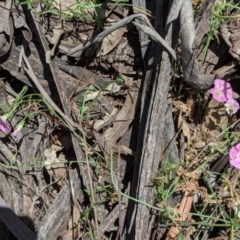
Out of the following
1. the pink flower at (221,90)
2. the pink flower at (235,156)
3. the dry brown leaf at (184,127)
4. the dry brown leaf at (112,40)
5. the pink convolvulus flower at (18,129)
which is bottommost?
the pink flower at (235,156)

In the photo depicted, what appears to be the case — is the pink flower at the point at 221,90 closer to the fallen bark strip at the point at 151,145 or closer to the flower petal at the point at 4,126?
the fallen bark strip at the point at 151,145

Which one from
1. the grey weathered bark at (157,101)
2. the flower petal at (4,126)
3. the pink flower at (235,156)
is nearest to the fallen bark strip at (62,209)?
the grey weathered bark at (157,101)

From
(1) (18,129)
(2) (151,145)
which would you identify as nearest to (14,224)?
(1) (18,129)

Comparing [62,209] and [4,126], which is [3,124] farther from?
[62,209]

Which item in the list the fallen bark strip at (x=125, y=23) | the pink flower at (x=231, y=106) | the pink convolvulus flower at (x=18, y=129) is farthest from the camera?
the pink convolvulus flower at (x=18, y=129)

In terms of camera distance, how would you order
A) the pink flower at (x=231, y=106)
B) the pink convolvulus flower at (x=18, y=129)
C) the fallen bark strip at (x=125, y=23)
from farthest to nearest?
the pink convolvulus flower at (x=18, y=129)
the pink flower at (x=231, y=106)
the fallen bark strip at (x=125, y=23)

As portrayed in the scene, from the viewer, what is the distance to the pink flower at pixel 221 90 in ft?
6.73

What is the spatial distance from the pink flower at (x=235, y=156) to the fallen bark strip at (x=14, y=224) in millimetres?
832

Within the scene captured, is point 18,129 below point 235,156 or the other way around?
the other way around

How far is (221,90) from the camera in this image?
2061mm

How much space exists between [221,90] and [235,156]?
0.26 metres

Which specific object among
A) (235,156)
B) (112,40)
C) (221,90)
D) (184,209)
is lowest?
(184,209)

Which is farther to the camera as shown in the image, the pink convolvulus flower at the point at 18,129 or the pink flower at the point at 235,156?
the pink convolvulus flower at the point at 18,129

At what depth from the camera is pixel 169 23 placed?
6.63ft
